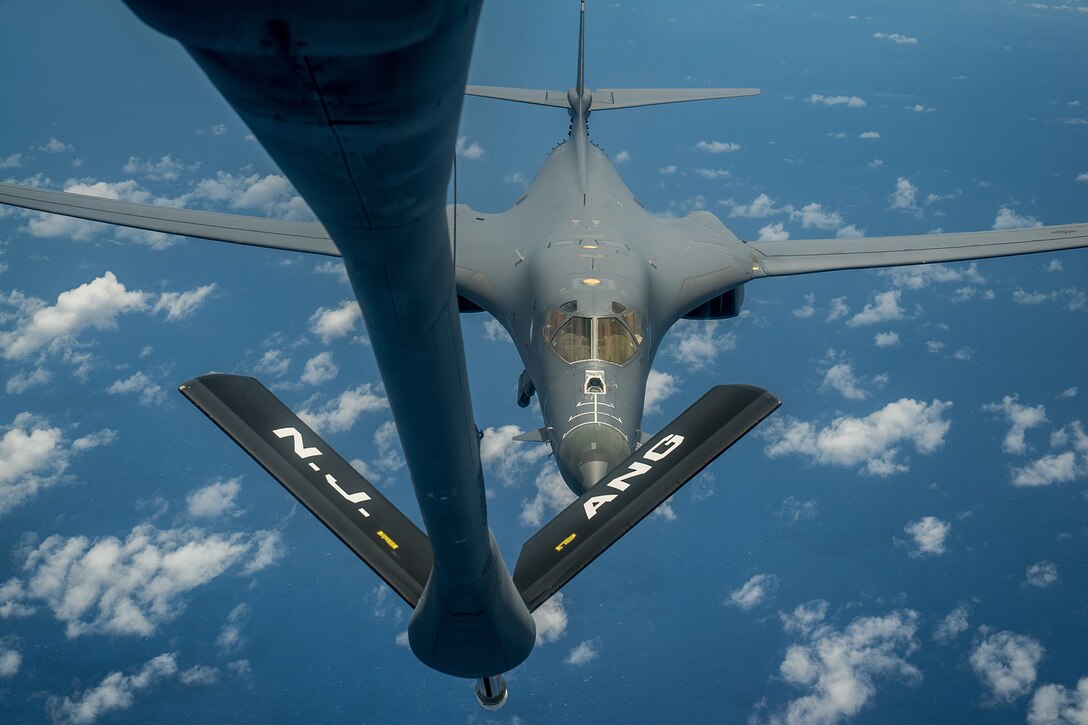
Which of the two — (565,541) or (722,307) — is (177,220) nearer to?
(722,307)

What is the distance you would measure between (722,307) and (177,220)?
15.0 m

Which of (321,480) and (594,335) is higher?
(321,480)

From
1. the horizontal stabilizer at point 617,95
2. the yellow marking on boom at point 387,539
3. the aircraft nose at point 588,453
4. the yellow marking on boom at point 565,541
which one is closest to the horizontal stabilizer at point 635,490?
the yellow marking on boom at point 565,541

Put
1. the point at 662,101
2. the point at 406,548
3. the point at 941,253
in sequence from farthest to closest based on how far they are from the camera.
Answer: the point at 662,101 → the point at 941,253 → the point at 406,548

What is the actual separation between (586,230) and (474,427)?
13782mm

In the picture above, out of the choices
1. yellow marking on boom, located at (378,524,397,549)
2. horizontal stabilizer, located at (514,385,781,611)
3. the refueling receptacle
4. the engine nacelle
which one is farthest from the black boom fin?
the engine nacelle

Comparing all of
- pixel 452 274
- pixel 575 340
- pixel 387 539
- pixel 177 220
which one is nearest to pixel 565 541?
pixel 387 539

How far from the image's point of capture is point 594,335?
54.9ft

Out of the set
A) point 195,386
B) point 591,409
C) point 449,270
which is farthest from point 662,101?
point 449,270

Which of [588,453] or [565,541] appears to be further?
[588,453]

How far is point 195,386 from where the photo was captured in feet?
32.6

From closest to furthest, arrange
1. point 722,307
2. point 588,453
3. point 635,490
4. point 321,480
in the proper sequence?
1. point 321,480
2. point 635,490
3. point 588,453
4. point 722,307

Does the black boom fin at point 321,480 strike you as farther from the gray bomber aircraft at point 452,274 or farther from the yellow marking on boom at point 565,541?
the yellow marking on boom at point 565,541

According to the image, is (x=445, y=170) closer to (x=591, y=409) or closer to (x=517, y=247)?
(x=591, y=409)
